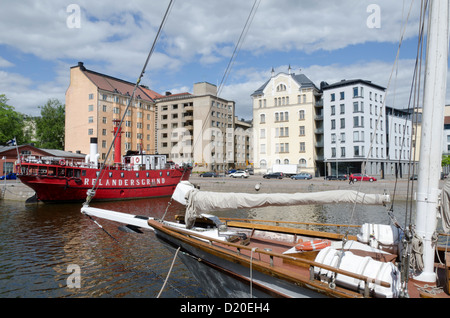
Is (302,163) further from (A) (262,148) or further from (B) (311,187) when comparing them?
(B) (311,187)

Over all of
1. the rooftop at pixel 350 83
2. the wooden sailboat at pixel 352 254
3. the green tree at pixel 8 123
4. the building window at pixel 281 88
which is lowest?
the wooden sailboat at pixel 352 254

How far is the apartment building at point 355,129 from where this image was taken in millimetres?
58844

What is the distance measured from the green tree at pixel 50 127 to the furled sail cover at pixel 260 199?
266ft

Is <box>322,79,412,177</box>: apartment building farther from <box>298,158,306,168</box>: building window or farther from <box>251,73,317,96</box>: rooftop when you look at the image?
<box>298,158,306,168</box>: building window

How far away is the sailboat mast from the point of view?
256 inches

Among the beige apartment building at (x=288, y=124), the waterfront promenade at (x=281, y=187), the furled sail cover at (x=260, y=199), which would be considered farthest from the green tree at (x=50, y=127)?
the furled sail cover at (x=260, y=199)

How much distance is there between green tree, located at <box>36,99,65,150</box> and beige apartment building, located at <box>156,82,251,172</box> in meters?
25.8

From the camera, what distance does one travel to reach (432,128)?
656 centimetres

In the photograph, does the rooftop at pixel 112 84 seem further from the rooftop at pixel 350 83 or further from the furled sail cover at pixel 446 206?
the furled sail cover at pixel 446 206

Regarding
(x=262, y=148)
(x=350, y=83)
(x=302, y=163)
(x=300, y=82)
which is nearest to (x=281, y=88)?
(x=300, y=82)

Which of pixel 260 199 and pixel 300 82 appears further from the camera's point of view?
pixel 300 82

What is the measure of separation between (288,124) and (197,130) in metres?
25.2

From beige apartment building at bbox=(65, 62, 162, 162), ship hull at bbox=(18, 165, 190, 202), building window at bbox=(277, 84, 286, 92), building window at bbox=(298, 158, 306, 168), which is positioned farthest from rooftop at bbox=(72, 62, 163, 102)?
building window at bbox=(298, 158, 306, 168)
